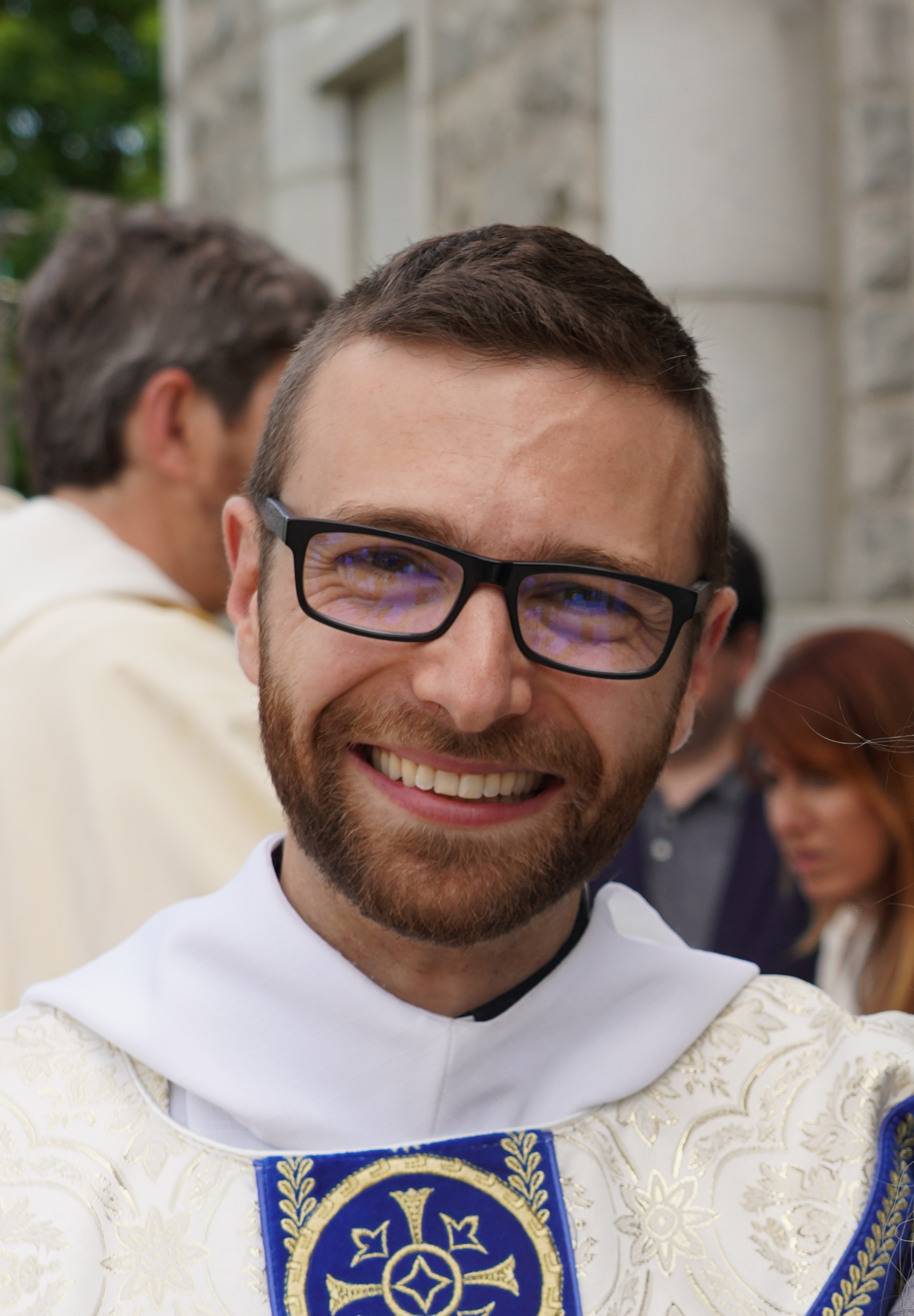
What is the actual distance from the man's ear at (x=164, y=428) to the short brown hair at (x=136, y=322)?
18 millimetres

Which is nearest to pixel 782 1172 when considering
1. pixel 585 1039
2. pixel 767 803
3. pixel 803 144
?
pixel 585 1039

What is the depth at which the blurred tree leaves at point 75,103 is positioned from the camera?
20609mm

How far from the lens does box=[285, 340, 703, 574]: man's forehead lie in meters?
1.49

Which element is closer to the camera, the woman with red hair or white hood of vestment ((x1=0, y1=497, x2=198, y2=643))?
white hood of vestment ((x1=0, y1=497, x2=198, y2=643))

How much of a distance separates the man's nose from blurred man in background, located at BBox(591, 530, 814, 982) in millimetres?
1954

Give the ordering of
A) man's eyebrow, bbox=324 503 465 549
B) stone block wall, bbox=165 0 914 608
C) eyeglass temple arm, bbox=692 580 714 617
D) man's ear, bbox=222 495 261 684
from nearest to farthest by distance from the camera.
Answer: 1. man's eyebrow, bbox=324 503 465 549
2. eyeglass temple arm, bbox=692 580 714 617
3. man's ear, bbox=222 495 261 684
4. stone block wall, bbox=165 0 914 608

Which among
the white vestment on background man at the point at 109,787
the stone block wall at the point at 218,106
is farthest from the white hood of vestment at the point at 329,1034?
the stone block wall at the point at 218,106

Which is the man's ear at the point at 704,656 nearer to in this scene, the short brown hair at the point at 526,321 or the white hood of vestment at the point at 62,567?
the short brown hair at the point at 526,321

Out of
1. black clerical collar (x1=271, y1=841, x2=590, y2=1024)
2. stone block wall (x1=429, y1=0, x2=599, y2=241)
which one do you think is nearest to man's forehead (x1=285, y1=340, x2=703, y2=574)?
black clerical collar (x1=271, y1=841, x2=590, y2=1024)

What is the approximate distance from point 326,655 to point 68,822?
1.22m

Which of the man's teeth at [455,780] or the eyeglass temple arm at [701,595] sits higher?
the eyeglass temple arm at [701,595]

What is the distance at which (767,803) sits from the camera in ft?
11.5

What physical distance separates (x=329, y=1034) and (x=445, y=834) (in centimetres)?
26

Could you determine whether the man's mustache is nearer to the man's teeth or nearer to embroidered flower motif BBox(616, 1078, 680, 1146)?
the man's teeth
